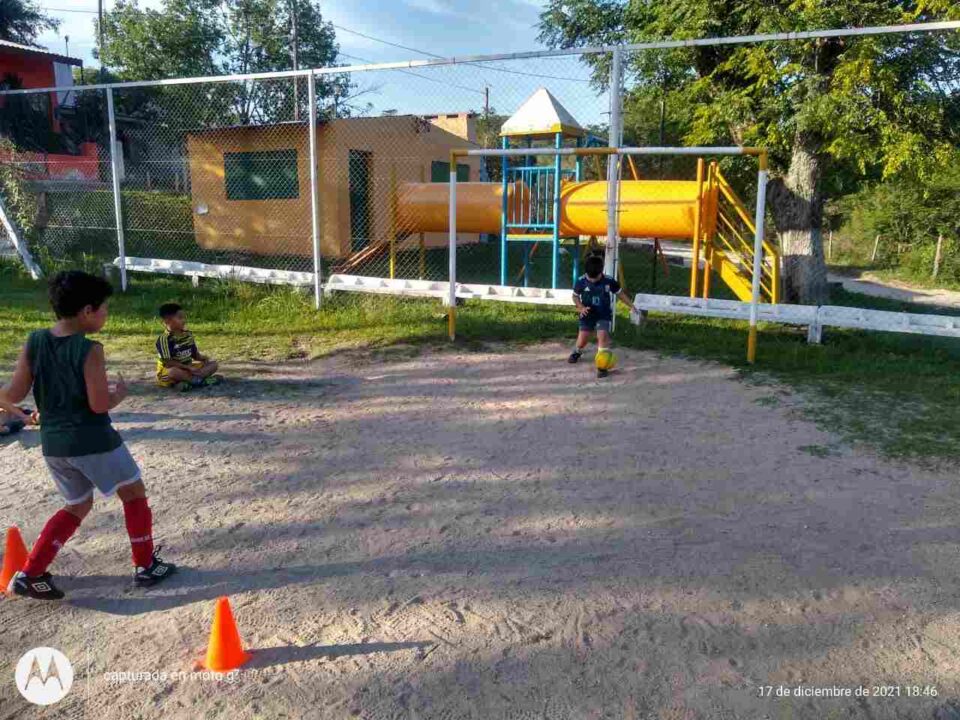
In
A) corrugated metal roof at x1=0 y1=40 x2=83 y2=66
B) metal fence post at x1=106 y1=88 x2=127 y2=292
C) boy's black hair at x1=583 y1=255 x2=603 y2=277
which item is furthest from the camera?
corrugated metal roof at x1=0 y1=40 x2=83 y2=66

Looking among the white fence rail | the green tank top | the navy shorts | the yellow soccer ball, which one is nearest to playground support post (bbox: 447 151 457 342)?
the white fence rail

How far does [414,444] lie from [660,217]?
5.65m

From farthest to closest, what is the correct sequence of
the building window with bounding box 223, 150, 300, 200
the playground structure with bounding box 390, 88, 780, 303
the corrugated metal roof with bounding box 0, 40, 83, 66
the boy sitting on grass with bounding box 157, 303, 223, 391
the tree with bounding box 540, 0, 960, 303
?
the corrugated metal roof with bounding box 0, 40, 83, 66
the building window with bounding box 223, 150, 300, 200
the playground structure with bounding box 390, 88, 780, 303
the tree with bounding box 540, 0, 960, 303
the boy sitting on grass with bounding box 157, 303, 223, 391

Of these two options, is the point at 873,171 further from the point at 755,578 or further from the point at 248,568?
the point at 248,568

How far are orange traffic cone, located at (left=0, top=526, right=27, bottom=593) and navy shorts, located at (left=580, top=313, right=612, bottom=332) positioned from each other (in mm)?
5260

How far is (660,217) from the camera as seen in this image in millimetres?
9539

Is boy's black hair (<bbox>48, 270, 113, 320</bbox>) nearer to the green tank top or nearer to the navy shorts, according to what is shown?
the green tank top

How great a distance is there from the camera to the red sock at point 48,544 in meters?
3.28

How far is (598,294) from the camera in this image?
7.43m

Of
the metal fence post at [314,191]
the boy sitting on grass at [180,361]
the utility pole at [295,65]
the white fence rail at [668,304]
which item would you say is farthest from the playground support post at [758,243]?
the utility pole at [295,65]

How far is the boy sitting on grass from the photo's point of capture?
657cm

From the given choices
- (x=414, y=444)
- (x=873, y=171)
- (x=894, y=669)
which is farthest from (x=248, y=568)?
(x=873, y=171)

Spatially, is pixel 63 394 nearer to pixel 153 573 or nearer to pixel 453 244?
pixel 153 573

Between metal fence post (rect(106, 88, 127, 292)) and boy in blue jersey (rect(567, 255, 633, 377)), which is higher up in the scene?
metal fence post (rect(106, 88, 127, 292))
